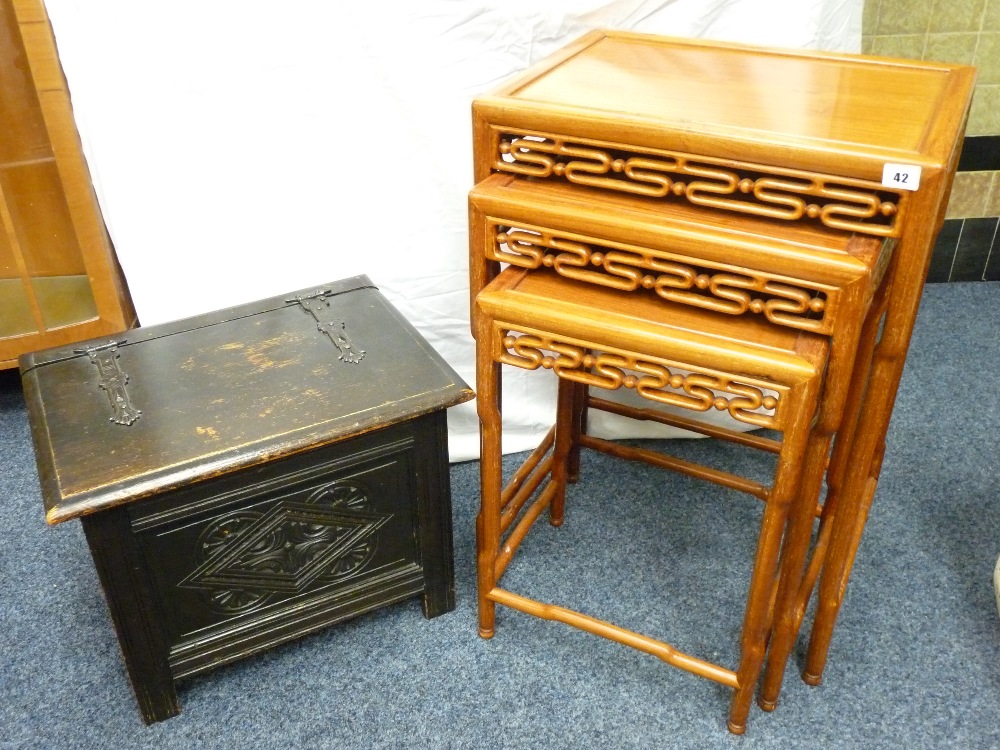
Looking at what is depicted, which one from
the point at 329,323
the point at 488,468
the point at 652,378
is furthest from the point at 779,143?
the point at 329,323

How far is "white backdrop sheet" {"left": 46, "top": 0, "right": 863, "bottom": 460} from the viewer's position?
143cm

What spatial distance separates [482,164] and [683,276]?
30 centimetres

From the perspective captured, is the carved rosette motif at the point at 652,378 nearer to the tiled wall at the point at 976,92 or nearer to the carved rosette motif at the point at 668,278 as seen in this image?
the carved rosette motif at the point at 668,278

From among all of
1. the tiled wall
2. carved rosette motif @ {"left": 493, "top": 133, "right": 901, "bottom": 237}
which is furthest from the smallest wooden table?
the tiled wall

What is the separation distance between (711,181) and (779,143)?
0.38 feet

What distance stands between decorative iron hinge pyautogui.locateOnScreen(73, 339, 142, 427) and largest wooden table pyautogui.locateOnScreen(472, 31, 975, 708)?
51 centimetres

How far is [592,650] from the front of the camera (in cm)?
140

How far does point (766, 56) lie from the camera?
1263 mm

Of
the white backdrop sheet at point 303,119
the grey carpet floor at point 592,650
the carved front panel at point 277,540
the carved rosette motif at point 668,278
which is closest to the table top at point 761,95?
the carved rosette motif at point 668,278

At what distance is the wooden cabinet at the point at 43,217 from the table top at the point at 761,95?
85 centimetres

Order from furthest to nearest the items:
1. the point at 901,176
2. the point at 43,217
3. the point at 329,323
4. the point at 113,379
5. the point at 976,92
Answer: the point at 976,92, the point at 43,217, the point at 329,323, the point at 113,379, the point at 901,176

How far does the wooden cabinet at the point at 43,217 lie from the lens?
149 cm

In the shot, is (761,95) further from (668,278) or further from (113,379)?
(113,379)

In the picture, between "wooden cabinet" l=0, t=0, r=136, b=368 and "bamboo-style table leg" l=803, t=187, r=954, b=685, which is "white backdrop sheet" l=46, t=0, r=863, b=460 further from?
"bamboo-style table leg" l=803, t=187, r=954, b=685
